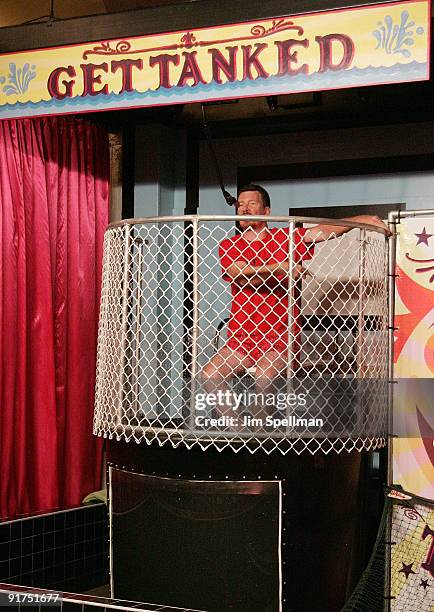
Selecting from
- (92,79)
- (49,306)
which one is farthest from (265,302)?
(49,306)

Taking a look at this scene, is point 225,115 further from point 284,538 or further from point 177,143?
point 284,538

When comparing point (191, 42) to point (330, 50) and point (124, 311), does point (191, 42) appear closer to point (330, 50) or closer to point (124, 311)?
point (330, 50)

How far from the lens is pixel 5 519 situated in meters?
4.55

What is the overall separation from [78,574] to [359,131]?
122 inches

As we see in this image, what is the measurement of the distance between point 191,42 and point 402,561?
7.88 feet

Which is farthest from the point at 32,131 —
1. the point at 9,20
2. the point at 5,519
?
the point at 5,519

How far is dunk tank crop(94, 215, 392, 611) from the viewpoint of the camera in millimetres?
3461

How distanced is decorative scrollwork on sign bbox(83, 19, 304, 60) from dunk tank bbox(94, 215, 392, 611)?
802mm

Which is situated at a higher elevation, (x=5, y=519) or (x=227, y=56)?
(x=227, y=56)

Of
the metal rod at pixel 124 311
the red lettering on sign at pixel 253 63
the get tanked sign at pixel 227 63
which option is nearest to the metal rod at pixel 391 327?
the get tanked sign at pixel 227 63

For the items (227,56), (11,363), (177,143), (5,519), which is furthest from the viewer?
(177,143)

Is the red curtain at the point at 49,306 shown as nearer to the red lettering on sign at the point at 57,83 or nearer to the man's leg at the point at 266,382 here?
the red lettering on sign at the point at 57,83

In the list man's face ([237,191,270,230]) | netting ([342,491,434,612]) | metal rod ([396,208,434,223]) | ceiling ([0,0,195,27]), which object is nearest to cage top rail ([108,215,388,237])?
metal rod ([396,208,434,223])

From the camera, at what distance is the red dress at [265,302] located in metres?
3.53
